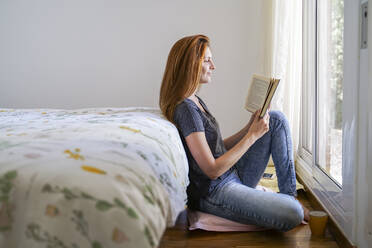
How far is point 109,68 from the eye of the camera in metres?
3.20

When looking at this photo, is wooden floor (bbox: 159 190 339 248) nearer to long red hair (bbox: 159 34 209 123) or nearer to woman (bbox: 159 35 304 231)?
woman (bbox: 159 35 304 231)

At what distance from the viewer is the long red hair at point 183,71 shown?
66.5 inches

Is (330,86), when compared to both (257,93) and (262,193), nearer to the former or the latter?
(257,93)

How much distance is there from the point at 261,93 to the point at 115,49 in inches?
66.3

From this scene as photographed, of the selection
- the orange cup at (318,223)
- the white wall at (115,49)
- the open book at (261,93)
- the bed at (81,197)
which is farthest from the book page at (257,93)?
the white wall at (115,49)

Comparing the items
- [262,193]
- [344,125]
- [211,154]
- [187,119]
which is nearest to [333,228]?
[262,193]

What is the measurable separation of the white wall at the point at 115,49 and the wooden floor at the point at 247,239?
144 cm

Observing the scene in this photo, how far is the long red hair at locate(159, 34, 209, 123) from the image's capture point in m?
1.69

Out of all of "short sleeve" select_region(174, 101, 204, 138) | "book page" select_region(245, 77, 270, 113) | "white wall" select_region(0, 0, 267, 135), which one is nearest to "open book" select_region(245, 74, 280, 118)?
"book page" select_region(245, 77, 270, 113)

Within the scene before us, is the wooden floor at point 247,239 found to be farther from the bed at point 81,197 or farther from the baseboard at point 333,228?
the bed at point 81,197

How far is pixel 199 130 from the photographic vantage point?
162 centimetres

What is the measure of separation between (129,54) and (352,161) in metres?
2.05

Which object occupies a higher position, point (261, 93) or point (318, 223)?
point (261, 93)

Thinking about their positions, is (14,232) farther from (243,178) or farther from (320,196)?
(320,196)
